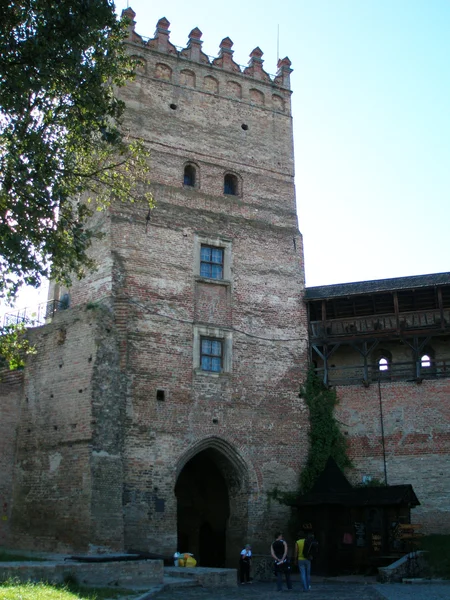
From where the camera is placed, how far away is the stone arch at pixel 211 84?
94.0 ft

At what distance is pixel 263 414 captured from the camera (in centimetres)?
2464

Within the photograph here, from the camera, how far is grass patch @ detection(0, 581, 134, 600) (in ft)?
39.5

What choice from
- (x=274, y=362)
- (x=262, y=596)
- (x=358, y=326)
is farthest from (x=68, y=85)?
(x=358, y=326)

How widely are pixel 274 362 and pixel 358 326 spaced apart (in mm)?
3591

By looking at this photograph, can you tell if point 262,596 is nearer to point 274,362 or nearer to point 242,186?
point 274,362

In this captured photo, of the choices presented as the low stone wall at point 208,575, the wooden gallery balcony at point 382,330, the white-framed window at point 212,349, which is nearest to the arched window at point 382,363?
the wooden gallery balcony at point 382,330

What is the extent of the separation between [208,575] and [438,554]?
7.15 metres

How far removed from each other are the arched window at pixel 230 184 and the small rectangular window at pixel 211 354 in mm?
6234

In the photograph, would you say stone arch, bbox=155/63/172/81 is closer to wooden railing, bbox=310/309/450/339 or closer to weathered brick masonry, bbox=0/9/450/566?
weathered brick masonry, bbox=0/9/450/566

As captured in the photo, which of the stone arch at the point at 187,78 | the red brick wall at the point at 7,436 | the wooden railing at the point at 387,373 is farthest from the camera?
the stone arch at the point at 187,78

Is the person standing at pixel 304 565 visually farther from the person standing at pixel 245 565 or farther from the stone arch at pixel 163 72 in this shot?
the stone arch at pixel 163 72

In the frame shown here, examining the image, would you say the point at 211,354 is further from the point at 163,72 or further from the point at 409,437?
the point at 163,72

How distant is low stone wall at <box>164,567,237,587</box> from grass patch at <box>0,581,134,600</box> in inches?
118

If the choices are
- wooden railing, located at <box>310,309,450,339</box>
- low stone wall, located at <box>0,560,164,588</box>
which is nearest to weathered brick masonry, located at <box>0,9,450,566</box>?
wooden railing, located at <box>310,309,450,339</box>
